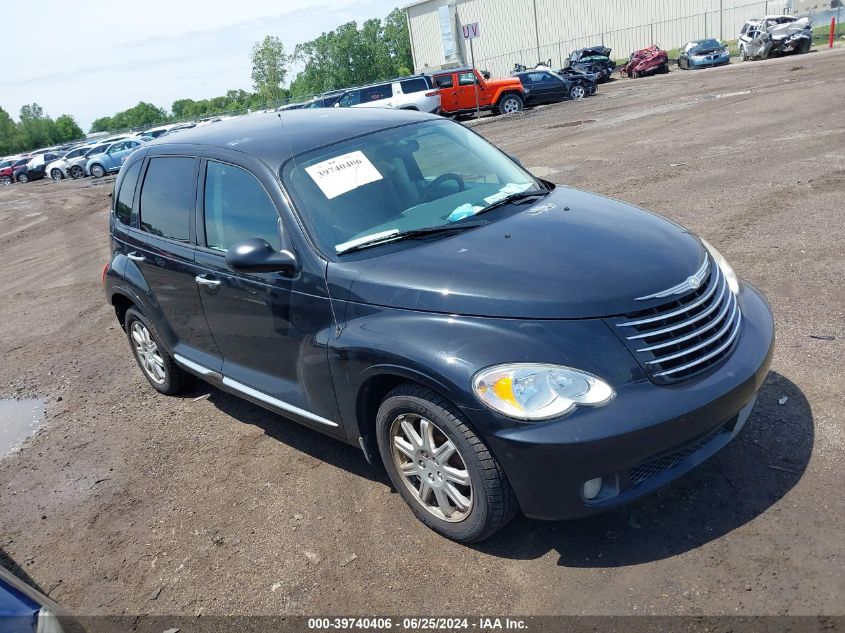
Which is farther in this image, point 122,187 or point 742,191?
point 742,191

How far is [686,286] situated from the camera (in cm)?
316

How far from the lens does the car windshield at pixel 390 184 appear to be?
3688mm

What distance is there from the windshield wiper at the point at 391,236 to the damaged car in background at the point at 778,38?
115ft

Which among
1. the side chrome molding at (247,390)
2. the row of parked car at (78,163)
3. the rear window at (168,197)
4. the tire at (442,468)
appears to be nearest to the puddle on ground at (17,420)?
the side chrome molding at (247,390)

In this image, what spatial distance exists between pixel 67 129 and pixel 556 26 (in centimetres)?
10609

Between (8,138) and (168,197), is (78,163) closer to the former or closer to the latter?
(168,197)

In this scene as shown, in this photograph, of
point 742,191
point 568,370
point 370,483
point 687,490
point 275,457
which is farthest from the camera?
point 742,191

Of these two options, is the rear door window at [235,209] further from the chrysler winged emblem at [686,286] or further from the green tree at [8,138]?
the green tree at [8,138]

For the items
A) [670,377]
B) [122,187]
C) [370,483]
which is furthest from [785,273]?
[122,187]

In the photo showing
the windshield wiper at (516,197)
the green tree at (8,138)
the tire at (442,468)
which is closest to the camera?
the tire at (442,468)

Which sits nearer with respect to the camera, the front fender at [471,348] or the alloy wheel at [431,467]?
the front fender at [471,348]

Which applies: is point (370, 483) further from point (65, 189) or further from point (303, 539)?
point (65, 189)

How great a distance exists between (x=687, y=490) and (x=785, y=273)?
3.20 meters

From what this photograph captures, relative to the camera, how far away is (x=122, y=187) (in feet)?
18.0
